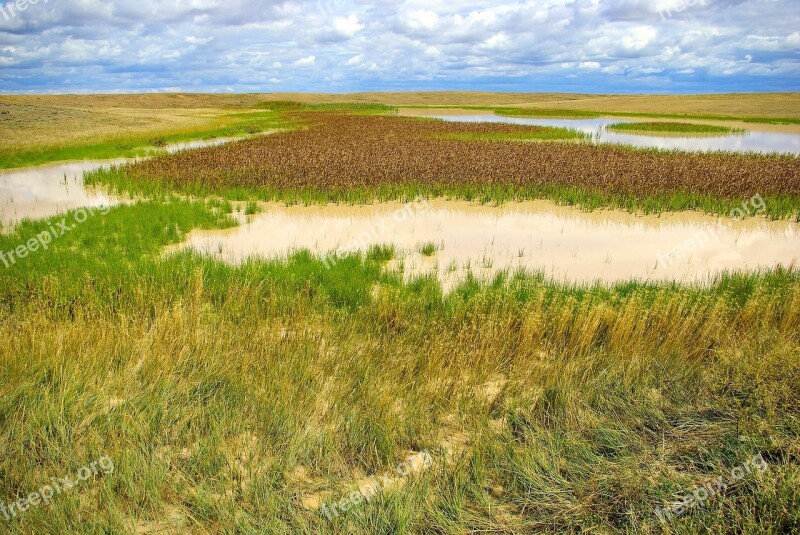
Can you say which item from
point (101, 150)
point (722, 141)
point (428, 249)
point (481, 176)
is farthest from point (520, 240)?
point (722, 141)

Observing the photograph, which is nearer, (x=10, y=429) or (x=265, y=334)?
(x=10, y=429)

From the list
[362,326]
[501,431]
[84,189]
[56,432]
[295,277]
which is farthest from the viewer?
[84,189]

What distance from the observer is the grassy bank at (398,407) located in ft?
9.46

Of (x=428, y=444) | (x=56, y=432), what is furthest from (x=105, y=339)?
(x=428, y=444)

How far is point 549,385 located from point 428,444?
130cm

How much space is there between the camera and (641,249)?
9.48m

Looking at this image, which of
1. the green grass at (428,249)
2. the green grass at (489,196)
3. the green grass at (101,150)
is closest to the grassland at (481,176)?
the green grass at (489,196)

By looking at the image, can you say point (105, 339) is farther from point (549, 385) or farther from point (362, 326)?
point (549, 385)
